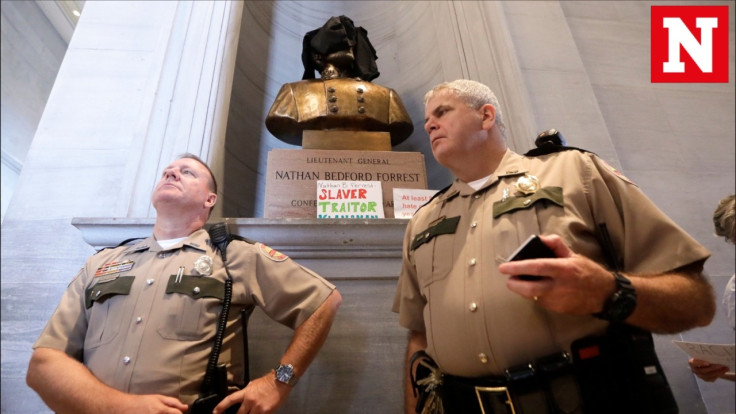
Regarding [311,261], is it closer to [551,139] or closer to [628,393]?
[551,139]

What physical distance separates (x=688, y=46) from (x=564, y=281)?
11.6ft

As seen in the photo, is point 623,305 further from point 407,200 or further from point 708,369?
point 407,200

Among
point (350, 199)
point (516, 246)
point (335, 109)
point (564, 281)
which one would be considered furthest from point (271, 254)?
point (335, 109)

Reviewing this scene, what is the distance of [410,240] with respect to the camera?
1345 millimetres

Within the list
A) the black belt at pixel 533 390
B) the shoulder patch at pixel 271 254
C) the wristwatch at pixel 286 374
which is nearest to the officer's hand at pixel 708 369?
the black belt at pixel 533 390

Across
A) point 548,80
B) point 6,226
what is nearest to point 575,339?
point 548,80

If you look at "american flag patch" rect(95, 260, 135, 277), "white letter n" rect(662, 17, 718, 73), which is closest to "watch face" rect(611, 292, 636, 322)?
"american flag patch" rect(95, 260, 135, 277)

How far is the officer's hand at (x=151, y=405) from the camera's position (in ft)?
3.31

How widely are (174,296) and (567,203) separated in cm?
113

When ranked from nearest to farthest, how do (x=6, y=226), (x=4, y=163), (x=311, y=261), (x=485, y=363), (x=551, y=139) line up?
(x=485, y=363) < (x=551, y=139) < (x=311, y=261) < (x=6, y=226) < (x=4, y=163)

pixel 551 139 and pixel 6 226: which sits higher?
pixel 6 226

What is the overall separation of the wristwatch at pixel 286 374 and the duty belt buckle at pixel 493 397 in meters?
0.55

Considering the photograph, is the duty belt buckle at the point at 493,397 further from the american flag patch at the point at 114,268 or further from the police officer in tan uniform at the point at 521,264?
the american flag patch at the point at 114,268

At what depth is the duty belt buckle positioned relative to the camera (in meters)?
0.86
